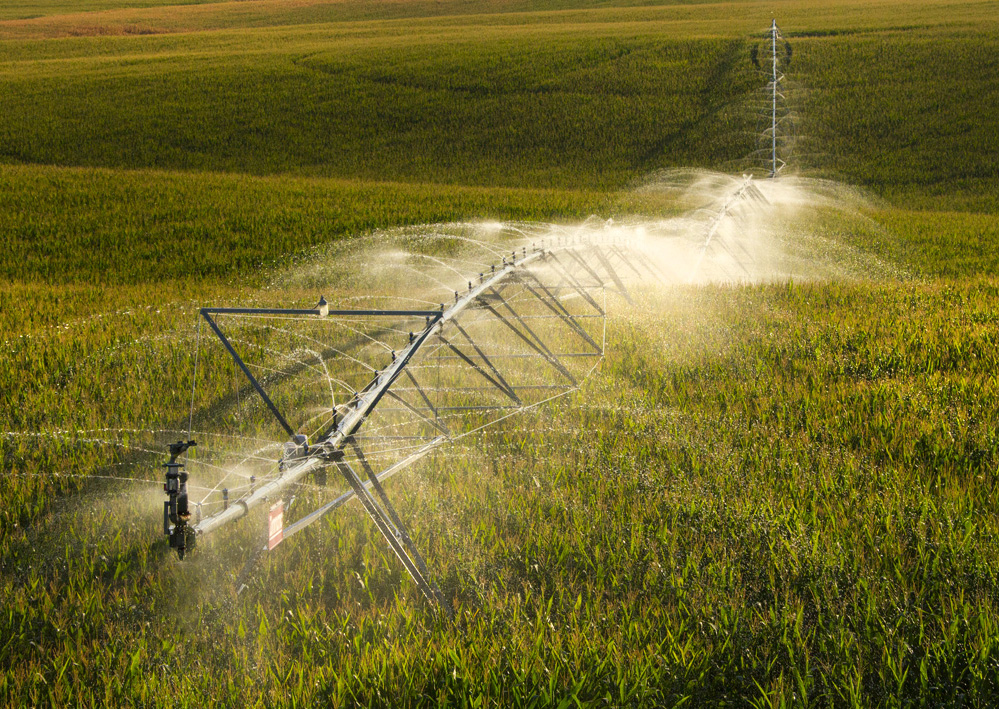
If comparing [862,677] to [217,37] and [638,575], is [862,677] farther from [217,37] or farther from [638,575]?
[217,37]

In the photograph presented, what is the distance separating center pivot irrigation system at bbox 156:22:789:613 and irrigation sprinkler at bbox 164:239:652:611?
11 mm

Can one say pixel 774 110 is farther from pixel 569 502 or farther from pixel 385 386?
pixel 385 386

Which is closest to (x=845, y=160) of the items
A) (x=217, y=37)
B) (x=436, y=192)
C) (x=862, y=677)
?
(x=436, y=192)

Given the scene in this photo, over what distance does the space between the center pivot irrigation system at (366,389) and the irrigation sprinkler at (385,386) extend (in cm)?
1

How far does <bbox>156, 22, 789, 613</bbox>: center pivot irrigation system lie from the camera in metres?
2.40

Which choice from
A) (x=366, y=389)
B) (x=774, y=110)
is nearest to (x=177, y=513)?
(x=366, y=389)

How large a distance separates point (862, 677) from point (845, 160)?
2398 cm

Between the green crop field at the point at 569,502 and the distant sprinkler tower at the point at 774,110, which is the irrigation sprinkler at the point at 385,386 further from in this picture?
the distant sprinkler tower at the point at 774,110

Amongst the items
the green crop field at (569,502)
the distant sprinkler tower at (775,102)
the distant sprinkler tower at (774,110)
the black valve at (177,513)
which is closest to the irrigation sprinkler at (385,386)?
the black valve at (177,513)

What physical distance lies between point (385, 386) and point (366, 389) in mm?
264

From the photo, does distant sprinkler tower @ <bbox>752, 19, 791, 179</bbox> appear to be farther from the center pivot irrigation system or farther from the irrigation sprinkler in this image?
the irrigation sprinkler

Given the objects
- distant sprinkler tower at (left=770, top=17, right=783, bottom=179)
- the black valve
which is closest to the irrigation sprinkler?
the black valve

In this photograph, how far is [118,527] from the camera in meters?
3.38

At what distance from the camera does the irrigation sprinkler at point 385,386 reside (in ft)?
7.66
